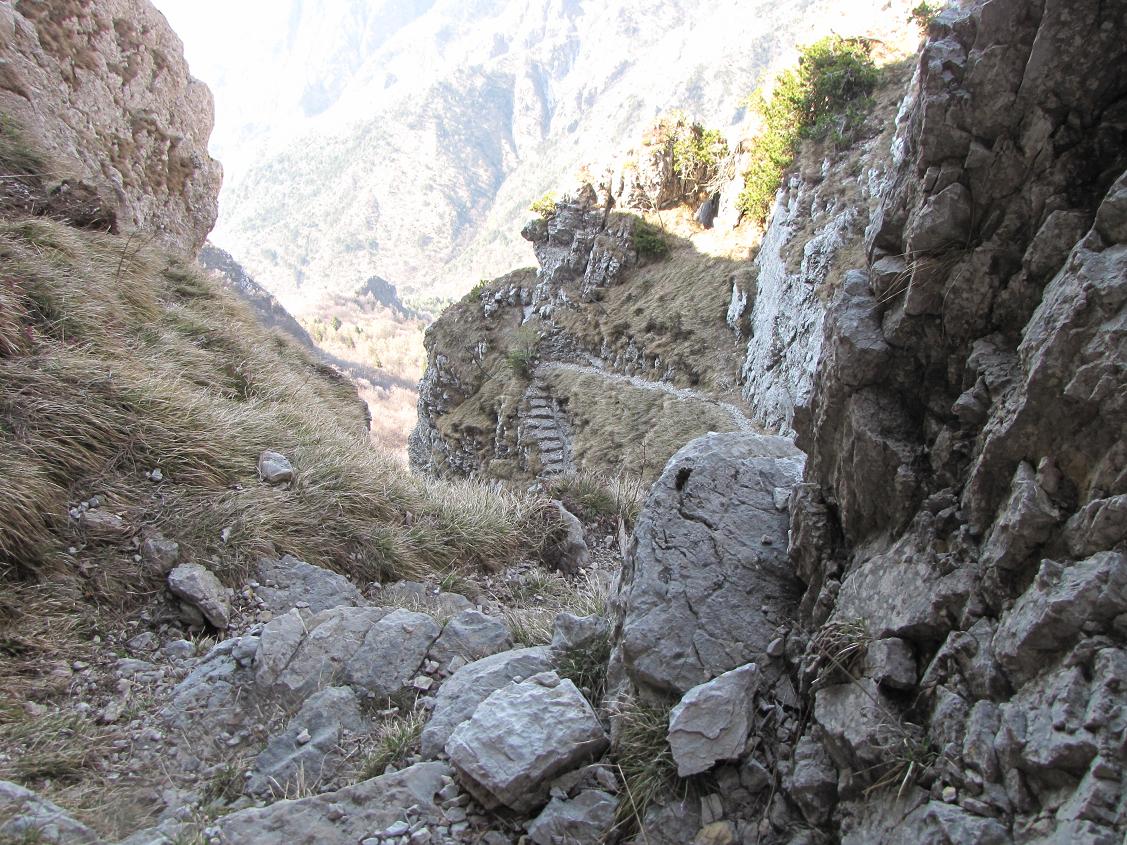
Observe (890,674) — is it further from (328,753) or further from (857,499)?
(328,753)

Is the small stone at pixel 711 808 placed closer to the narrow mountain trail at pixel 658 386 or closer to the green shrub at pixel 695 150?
the narrow mountain trail at pixel 658 386

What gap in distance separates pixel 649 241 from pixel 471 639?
1111 inches

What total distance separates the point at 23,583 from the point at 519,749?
3.23 metres

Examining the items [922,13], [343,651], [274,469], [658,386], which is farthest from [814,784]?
[922,13]

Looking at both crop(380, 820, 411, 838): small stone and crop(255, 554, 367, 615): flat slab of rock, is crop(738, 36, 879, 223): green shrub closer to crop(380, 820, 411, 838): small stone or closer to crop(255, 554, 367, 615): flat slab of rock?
crop(255, 554, 367, 615): flat slab of rock

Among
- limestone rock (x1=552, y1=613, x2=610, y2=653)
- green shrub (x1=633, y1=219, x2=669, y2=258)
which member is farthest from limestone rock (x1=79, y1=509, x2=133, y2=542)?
green shrub (x1=633, y1=219, x2=669, y2=258)

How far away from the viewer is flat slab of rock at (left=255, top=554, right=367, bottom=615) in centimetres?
481

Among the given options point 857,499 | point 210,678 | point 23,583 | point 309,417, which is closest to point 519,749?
point 857,499

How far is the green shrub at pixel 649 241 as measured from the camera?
3059cm

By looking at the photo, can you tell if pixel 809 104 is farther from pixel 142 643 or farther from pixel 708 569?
pixel 142 643

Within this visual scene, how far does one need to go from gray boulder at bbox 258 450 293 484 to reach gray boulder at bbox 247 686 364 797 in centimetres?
240

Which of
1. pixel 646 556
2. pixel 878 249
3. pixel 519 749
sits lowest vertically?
pixel 519 749

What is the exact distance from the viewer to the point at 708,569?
3369 mm

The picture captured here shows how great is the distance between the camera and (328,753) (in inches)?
130
